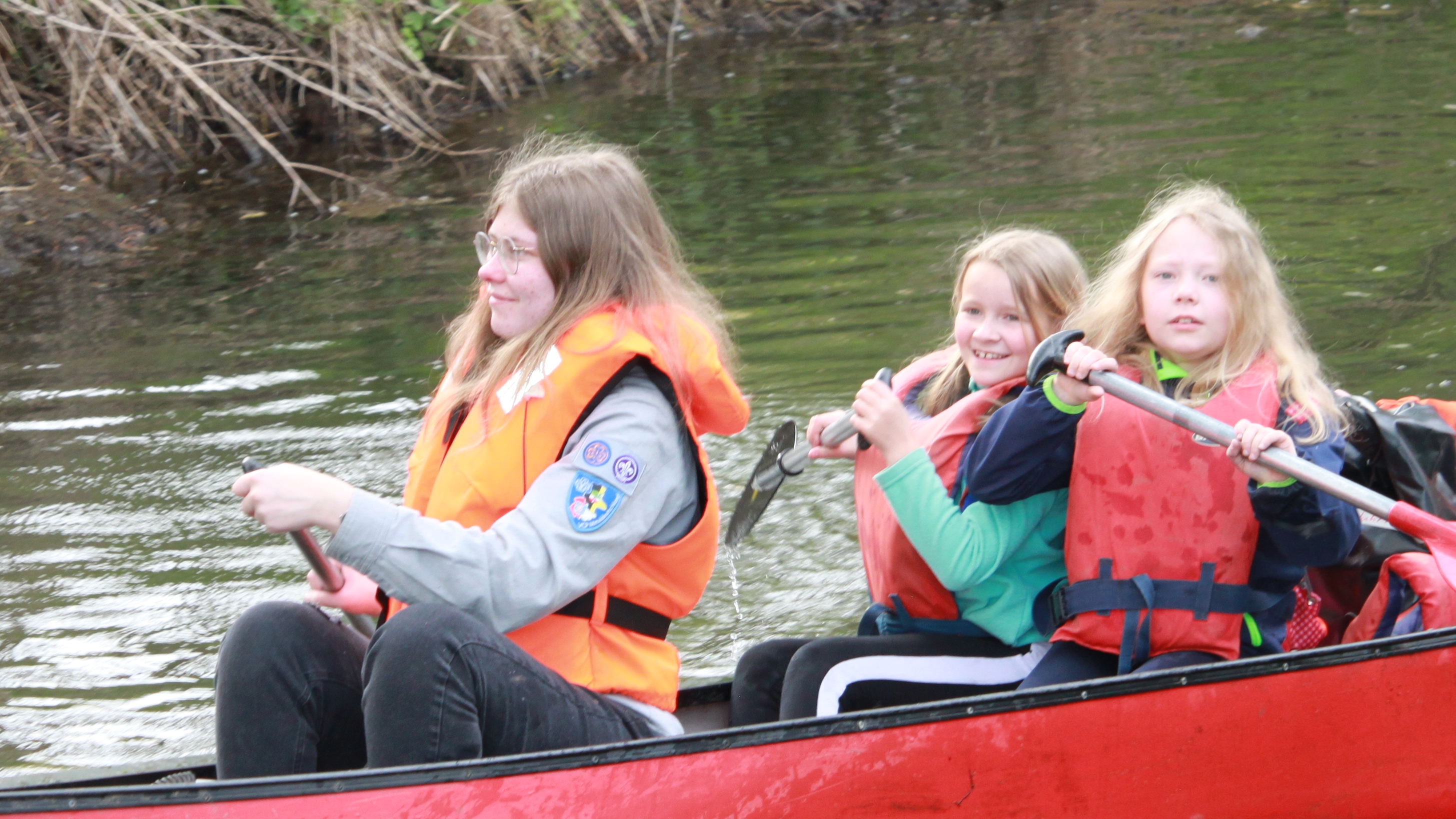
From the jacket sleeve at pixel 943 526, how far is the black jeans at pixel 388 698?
0.47 m

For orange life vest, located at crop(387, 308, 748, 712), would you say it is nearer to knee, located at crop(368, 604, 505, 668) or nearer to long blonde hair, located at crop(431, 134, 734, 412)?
long blonde hair, located at crop(431, 134, 734, 412)

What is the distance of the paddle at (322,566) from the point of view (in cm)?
197

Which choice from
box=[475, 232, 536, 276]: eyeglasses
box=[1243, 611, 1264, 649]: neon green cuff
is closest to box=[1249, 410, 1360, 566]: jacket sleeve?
box=[1243, 611, 1264, 649]: neon green cuff

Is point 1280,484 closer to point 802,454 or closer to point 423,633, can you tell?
point 802,454

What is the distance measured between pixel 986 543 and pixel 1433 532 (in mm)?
621

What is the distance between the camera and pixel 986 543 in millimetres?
2170

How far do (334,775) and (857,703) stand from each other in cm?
77

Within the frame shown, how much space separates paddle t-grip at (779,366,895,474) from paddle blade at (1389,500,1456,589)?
0.73m

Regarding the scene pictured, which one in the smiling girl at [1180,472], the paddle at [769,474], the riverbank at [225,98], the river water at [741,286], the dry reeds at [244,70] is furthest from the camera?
the dry reeds at [244,70]

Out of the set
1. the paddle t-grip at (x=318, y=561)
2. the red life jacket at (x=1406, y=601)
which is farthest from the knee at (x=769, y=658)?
the red life jacket at (x=1406, y=601)

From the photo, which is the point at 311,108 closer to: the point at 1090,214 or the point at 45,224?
the point at 45,224

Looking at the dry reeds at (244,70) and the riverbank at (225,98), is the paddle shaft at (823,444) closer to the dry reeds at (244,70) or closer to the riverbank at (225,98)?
the dry reeds at (244,70)

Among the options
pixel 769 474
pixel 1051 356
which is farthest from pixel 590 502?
pixel 769 474

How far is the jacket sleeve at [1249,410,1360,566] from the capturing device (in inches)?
80.1
